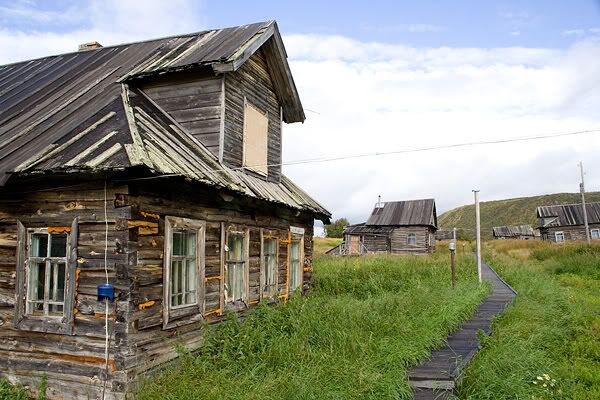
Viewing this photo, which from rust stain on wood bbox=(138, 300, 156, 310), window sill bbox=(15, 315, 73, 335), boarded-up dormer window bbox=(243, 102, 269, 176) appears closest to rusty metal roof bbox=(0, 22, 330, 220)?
boarded-up dormer window bbox=(243, 102, 269, 176)

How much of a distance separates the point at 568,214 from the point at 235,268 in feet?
174

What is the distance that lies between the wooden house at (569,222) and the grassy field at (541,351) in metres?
39.4

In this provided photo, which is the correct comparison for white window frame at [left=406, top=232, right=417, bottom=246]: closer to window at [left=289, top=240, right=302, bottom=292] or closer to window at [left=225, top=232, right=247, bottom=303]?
window at [left=289, top=240, right=302, bottom=292]

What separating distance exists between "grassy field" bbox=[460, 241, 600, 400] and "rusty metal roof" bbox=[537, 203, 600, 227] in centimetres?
3944

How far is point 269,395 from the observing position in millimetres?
5637

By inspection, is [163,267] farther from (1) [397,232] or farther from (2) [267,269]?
(1) [397,232]

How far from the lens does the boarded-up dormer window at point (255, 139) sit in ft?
33.0

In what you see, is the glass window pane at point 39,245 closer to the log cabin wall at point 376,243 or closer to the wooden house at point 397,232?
the wooden house at point 397,232

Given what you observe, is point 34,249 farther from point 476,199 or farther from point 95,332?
point 476,199

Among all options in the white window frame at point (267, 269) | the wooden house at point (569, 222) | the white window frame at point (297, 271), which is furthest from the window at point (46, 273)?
the wooden house at point (569, 222)

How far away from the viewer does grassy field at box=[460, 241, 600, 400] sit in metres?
6.32

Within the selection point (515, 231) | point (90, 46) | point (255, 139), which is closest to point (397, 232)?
point (255, 139)

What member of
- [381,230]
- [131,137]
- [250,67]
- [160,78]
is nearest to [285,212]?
[250,67]

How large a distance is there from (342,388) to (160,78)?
6.98 m
